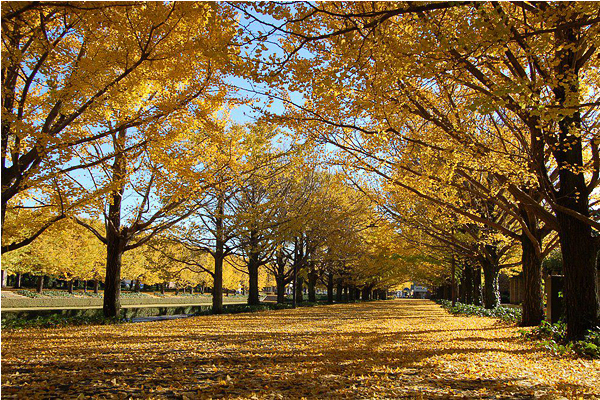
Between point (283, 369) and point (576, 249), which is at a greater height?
point (576, 249)

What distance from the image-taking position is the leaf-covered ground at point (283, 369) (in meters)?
3.86

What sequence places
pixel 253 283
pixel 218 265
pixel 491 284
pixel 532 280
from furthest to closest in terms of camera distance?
pixel 253 283
pixel 218 265
pixel 491 284
pixel 532 280

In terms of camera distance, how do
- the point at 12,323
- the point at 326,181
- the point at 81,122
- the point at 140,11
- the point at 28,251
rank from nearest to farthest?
1. the point at 140,11
2. the point at 81,122
3. the point at 12,323
4. the point at 326,181
5. the point at 28,251

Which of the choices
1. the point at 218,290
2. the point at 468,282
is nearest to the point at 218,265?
the point at 218,290

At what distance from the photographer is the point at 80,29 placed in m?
7.09

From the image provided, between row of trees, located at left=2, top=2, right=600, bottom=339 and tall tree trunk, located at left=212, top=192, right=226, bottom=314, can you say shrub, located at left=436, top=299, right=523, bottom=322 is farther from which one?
tall tree trunk, located at left=212, top=192, right=226, bottom=314

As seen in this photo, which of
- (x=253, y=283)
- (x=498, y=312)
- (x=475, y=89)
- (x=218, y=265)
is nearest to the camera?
(x=475, y=89)

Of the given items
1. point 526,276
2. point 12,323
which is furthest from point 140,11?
point 526,276

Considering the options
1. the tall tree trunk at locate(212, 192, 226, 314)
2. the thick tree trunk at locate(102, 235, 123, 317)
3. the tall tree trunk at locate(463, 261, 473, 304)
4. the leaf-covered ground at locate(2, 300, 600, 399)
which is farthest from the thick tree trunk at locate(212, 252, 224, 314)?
the tall tree trunk at locate(463, 261, 473, 304)

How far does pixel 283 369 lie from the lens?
4.86 meters

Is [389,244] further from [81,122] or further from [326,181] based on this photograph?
[81,122]

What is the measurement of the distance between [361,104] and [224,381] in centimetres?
481

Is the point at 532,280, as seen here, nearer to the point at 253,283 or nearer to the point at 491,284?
the point at 491,284

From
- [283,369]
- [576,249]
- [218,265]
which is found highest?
[576,249]
